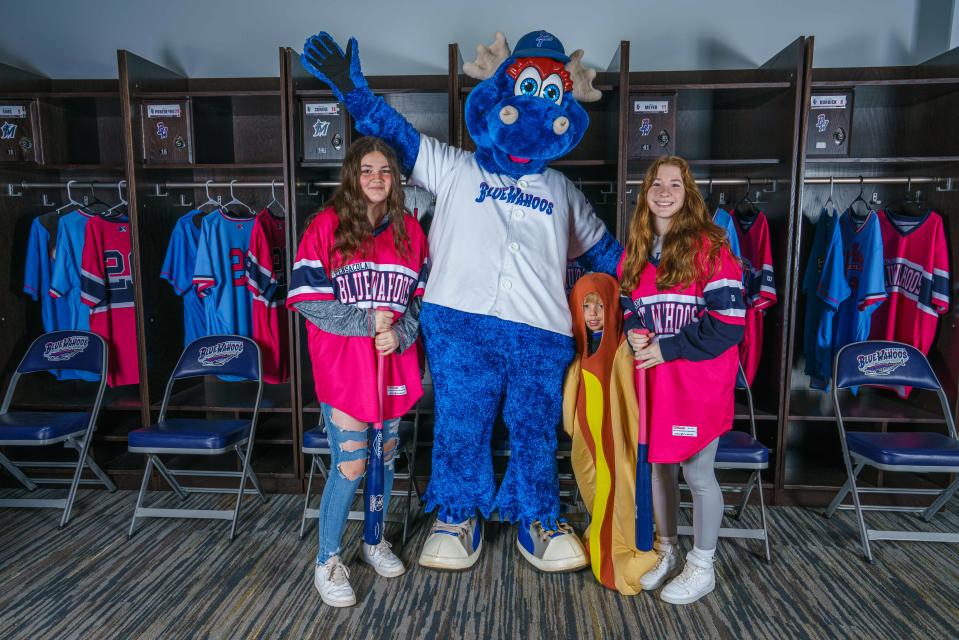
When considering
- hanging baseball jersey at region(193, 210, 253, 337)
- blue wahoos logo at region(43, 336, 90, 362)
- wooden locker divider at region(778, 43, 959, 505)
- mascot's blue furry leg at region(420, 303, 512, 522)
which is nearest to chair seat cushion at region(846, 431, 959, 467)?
wooden locker divider at region(778, 43, 959, 505)

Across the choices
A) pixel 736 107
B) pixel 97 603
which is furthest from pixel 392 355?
pixel 736 107

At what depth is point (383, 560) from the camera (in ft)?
6.98

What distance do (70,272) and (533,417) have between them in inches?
92.6

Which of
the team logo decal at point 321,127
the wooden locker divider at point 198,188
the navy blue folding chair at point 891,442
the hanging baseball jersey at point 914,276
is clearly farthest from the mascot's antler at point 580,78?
the hanging baseball jersey at point 914,276

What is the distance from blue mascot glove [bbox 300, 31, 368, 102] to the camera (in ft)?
6.82

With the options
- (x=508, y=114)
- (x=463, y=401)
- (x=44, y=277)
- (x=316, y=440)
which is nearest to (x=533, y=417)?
(x=463, y=401)

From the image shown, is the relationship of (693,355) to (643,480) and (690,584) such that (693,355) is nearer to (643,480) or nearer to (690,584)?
(643,480)

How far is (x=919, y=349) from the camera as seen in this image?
8.71 feet

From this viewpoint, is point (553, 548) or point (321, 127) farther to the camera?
point (321, 127)

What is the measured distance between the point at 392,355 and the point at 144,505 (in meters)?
1.54

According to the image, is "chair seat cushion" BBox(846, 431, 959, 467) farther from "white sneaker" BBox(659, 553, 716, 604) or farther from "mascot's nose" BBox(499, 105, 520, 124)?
"mascot's nose" BBox(499, 105, 520, 124)

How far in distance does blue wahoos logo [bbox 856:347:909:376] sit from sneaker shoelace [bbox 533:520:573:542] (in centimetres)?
139

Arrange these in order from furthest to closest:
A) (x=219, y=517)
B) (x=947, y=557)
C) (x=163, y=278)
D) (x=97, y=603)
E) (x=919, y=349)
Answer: (x=163, y=278) < (x=919, y=349) < (x=219, y=517) < (x=947, y=557) < (x=97, y=603)

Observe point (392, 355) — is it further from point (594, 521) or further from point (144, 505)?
point (144, 505)
